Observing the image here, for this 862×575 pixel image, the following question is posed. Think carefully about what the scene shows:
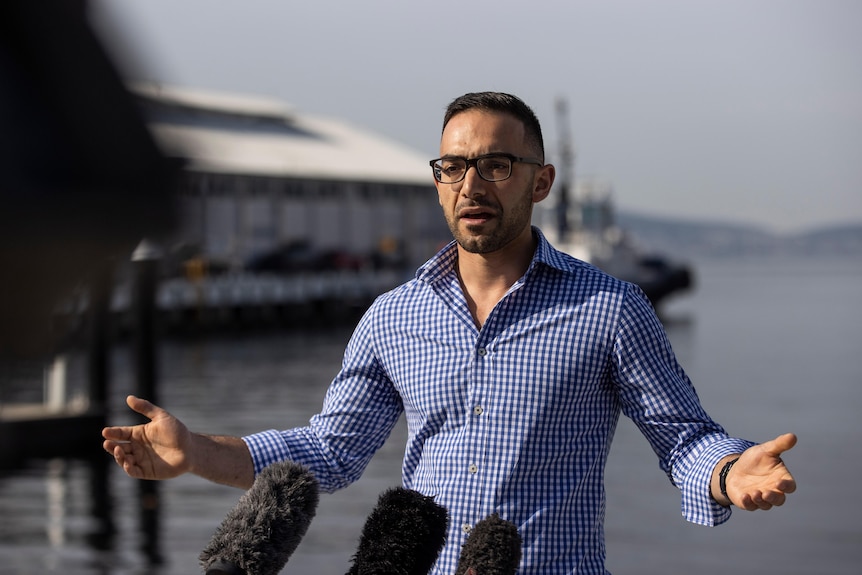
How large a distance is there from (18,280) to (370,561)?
2054mm

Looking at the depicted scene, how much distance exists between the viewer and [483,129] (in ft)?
9.70

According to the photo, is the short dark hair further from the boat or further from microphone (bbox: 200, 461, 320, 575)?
the boat

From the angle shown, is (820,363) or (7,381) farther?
(820,363)

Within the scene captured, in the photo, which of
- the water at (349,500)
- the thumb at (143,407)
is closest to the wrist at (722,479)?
the thumb at (143,407)

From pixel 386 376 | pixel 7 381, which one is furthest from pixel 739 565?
pixel 7 381

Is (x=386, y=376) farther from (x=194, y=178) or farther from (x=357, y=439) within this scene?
(x=194, y=178)

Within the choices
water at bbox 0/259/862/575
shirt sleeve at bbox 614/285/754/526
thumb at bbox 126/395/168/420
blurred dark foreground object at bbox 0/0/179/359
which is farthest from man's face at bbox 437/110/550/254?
water at bbox 0/259/862/575

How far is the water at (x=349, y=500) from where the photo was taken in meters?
14.0

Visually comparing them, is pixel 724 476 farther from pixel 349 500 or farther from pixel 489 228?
pixel 349 500

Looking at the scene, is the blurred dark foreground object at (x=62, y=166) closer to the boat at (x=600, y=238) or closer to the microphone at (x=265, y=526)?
the microphone at (x=265, y=526)

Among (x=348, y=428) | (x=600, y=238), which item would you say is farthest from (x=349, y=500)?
(x=600, y=238)

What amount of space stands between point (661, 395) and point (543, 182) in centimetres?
65

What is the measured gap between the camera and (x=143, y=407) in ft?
8.20

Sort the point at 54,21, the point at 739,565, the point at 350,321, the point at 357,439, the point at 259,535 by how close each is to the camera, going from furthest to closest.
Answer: the point at 350,321 < the point at 739,565 < the point at 357,439 < the point at 259,535 < the point at 54,21
